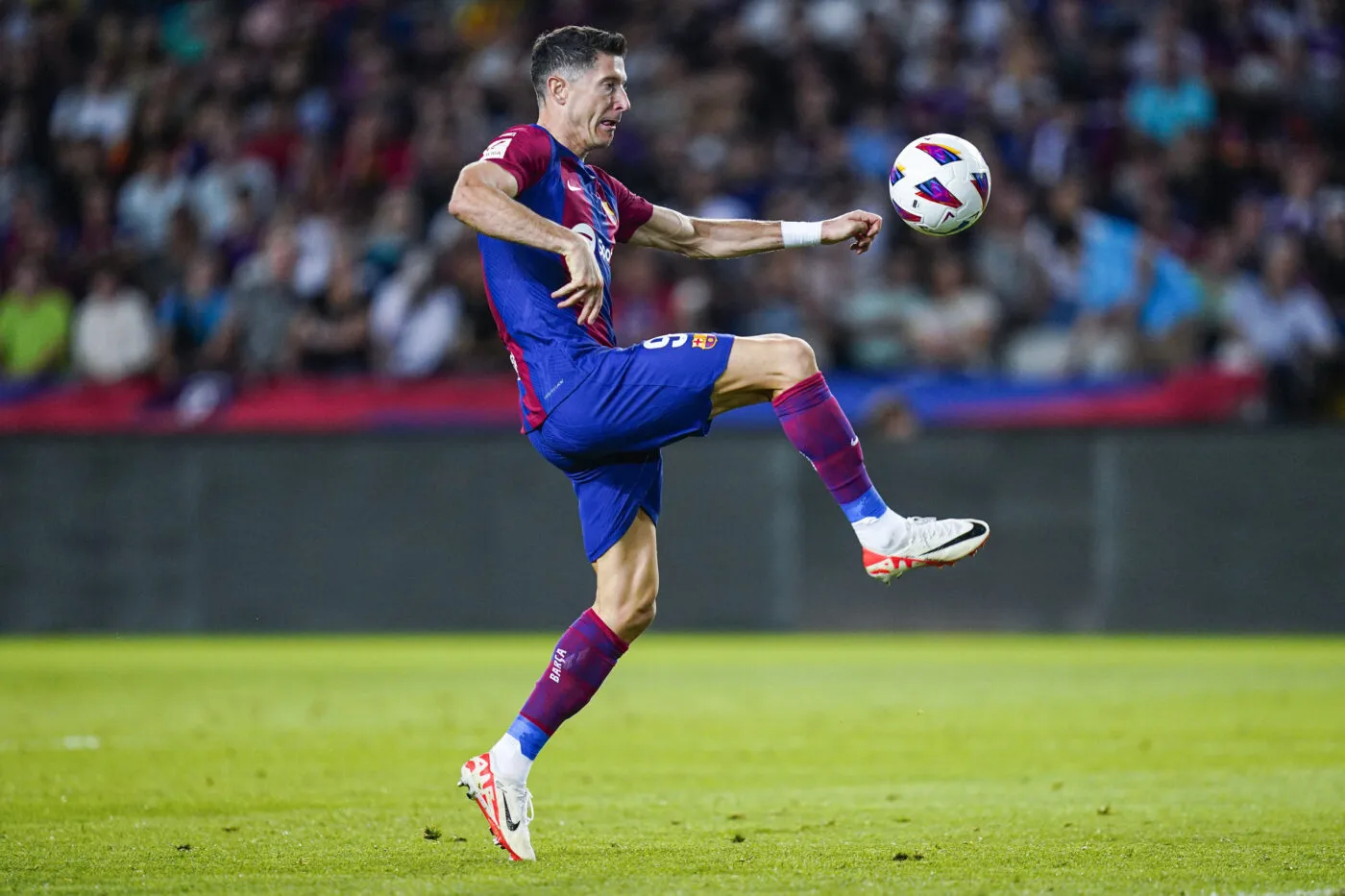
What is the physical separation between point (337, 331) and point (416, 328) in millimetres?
720

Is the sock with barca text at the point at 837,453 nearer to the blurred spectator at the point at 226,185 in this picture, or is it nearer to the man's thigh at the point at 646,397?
the man's thigh at the point at 646,397

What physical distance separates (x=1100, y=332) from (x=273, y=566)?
297 inches

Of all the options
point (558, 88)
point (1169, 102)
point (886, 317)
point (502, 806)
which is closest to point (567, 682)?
point (502, 806)

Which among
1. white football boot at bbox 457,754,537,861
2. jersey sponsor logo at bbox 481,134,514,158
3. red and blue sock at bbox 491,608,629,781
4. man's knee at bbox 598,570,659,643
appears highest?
jersey sponsor logo at bbox 481,134,514,158

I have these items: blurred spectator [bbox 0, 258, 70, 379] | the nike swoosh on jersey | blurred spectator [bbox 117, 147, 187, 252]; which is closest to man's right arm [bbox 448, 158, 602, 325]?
the nike swoosh on jersey

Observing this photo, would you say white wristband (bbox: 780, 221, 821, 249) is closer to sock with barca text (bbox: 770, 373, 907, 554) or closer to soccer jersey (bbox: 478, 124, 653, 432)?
soccer jersey (bbox: 478, 124, 653, 432)

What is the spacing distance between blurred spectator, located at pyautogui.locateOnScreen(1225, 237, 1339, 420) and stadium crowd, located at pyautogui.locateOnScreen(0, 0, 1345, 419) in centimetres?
3

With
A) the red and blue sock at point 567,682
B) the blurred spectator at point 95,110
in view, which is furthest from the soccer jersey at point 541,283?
the blurred spectator at point 95,110

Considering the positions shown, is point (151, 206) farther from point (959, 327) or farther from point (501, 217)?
point (501, 217)

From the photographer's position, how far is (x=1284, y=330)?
611 inches

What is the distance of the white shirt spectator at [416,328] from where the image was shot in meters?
16.5

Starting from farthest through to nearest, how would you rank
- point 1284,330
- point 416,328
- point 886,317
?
point 416,328 → point 886,317 → point 1284,330

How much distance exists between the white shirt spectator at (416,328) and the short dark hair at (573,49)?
32.8 ft

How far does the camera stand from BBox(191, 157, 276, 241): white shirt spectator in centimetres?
1822
